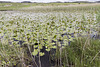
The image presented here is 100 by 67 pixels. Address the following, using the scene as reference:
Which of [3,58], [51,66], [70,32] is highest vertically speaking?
Answer: [70,32]

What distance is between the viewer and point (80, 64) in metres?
1.87

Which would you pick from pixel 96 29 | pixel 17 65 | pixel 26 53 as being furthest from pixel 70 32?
pixel 17 65

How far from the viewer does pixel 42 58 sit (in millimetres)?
2420

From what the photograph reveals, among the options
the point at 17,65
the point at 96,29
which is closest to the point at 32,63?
the point at 17,65

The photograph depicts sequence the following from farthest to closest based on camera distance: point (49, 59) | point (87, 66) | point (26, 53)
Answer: point (26, 53)
point (49, 59)
point (87, 66)

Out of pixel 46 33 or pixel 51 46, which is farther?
pixel 46 33

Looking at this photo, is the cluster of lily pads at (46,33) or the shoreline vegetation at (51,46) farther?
the cluster of lily pads at (46,33)

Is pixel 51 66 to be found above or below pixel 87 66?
below

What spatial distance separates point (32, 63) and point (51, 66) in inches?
21.2

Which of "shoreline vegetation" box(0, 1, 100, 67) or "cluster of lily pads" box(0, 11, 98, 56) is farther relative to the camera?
"cluster of lily pads" box(0, 11, 98, 56)

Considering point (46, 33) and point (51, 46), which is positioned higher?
point (46, 33)

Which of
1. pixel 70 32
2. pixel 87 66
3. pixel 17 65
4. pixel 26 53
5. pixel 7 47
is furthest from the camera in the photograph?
pixel 70 32

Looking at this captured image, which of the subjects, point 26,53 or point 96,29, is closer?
point 26,53

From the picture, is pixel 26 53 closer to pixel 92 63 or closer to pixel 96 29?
pixel 92 63
